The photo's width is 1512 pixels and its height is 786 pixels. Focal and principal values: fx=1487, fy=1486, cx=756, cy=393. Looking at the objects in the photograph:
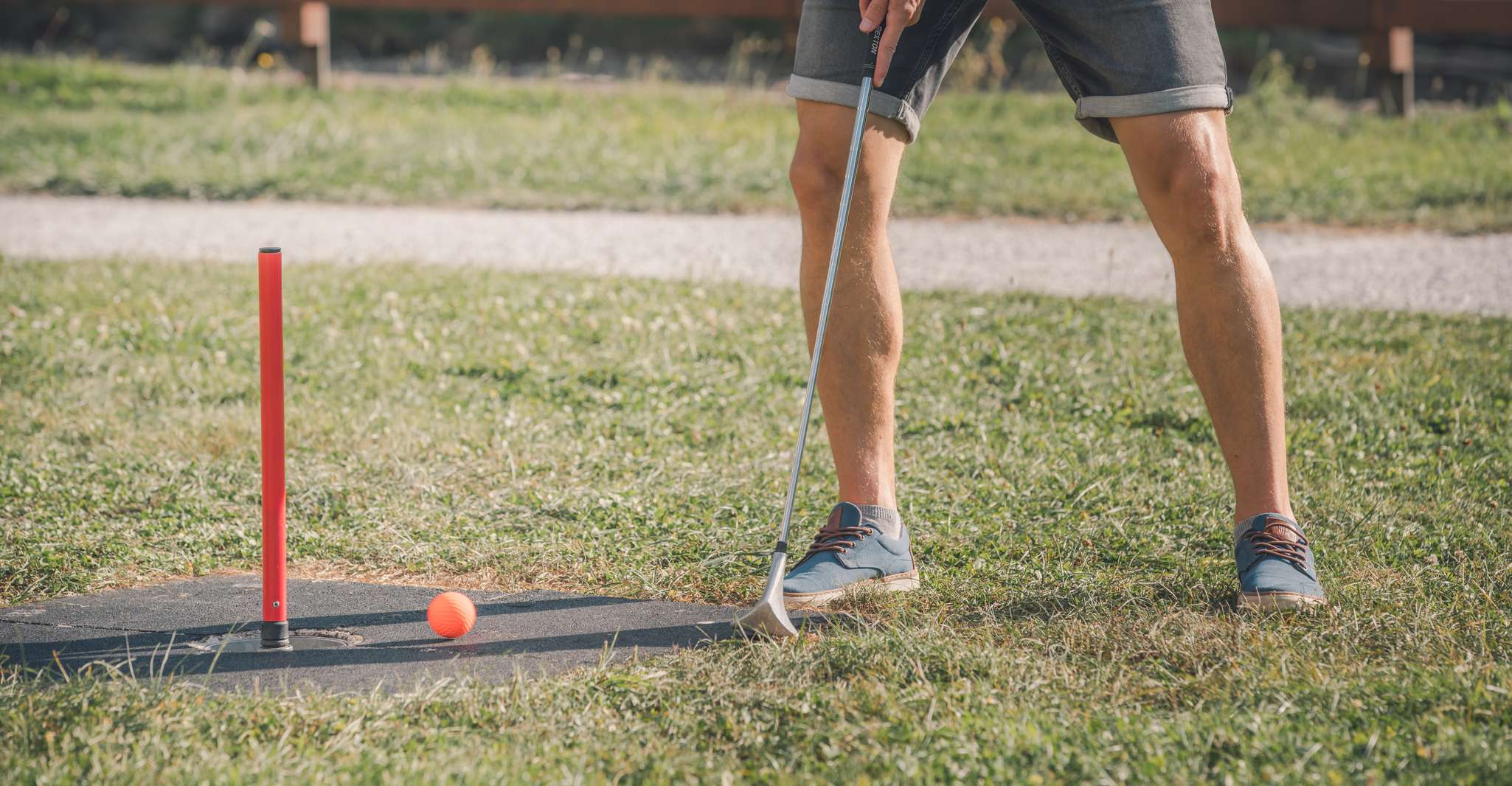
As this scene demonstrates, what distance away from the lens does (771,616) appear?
2680 mm

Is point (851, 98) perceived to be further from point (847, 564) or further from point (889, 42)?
point (847, 564)

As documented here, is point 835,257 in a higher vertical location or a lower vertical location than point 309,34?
lower

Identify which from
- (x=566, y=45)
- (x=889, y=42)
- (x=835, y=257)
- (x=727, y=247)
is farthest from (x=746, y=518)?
(x=566, y=45)

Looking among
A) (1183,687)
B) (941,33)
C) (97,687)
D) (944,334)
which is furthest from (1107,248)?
(97,687)

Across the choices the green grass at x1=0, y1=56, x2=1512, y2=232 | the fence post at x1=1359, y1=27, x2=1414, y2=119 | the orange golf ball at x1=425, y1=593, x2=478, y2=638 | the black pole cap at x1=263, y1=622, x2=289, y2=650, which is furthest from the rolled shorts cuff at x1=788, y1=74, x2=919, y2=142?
the fence post at x1=1359, y1=27, x2=1414, y2=119

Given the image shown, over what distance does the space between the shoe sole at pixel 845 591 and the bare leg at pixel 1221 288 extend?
674mm

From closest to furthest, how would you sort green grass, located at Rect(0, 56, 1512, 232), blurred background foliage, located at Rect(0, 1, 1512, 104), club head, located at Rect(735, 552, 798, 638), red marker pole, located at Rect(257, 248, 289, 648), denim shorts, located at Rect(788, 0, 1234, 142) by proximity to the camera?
1. red marker pole, located at Rect(257, 248, 289, 648)
2. club head, located at Rect(735, 552, 798, 638)
3. denim shorts, located at Rect(788, 0, 1234, 142)
4. green grass, located at Rect(0, 56, 1512, 232)
5. blurred background foliage, located at Rect(0, 1, 1512, 104)

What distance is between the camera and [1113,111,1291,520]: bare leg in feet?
9.23

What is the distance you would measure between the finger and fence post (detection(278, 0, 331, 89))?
8854mm

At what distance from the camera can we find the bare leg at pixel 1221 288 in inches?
111

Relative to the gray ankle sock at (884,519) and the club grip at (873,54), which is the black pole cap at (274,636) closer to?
the gray ankle sock at (884,519)

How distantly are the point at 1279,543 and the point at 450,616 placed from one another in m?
1.57

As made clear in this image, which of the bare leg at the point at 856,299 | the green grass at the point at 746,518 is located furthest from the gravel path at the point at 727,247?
the bare leg at the point at 856,299

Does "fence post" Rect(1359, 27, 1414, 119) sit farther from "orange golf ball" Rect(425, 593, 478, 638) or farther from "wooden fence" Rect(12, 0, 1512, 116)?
"orange golf ball" Rect(425, 593, 478, 638)
